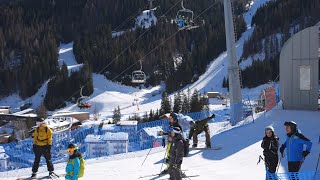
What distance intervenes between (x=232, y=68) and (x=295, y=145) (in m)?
10.9

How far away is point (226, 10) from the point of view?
18312 millimetres

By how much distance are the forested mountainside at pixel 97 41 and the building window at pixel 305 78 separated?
92.7m

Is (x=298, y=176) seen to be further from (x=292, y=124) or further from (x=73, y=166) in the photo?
(x=73, y=166)

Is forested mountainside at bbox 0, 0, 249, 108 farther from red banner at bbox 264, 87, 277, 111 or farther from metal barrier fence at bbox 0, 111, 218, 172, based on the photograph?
red banner at bbox 264, 87, 277, 111

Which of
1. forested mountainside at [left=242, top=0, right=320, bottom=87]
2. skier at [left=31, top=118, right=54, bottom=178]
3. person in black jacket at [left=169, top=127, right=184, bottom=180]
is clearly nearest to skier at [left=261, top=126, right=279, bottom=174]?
person in black jacket at [left=169, top=127, right=184, bottom=180]

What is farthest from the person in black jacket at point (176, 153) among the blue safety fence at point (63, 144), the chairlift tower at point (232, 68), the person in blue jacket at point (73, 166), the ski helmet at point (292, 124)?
the chairlift tower at point (232, 68)

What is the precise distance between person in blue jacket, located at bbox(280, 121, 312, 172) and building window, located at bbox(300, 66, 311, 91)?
462 inches

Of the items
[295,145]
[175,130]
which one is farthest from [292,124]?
[175,130]

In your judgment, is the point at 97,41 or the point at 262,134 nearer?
the point at 262,134

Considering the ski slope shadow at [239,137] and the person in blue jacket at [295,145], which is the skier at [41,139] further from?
the person in blue jacket at [295,145]

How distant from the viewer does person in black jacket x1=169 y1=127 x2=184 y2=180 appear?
8859 millimetres

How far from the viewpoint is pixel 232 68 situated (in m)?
18.8

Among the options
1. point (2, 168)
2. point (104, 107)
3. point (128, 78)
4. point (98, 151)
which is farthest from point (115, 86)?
point (2, 168)

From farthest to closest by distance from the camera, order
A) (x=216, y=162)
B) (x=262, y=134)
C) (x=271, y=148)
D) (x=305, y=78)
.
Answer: (x=305, y=78) → (x=262, y=134) → (x=216, y=162) → (x=271, y=148)
